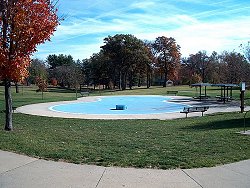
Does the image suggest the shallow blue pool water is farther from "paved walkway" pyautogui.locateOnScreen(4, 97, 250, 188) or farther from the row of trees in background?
the row of trees in background

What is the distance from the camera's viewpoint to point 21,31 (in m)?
10.9

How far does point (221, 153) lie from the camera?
7.25 meters

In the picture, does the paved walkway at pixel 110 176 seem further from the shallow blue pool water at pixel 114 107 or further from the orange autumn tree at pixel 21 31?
the shallow blue pool water at pixel 114 107

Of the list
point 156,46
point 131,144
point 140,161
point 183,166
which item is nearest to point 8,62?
point 131,144

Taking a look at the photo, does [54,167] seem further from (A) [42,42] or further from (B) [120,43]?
(B) [120,43]

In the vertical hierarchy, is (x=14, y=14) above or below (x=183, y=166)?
above

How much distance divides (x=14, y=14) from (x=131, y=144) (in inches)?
244

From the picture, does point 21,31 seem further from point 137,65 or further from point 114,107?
point 137,65

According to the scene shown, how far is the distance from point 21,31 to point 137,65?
6495 cm

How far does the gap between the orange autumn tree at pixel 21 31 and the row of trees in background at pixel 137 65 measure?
1933 inches

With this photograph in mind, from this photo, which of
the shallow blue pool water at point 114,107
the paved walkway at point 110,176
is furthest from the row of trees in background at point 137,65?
the paved walkway at point 110,176

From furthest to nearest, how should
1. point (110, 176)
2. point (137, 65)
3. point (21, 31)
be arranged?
point (137, 65), point (21, 31), point (110, 176)

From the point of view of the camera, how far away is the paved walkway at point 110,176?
16.2 feet

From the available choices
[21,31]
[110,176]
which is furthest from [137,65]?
[110,176]
